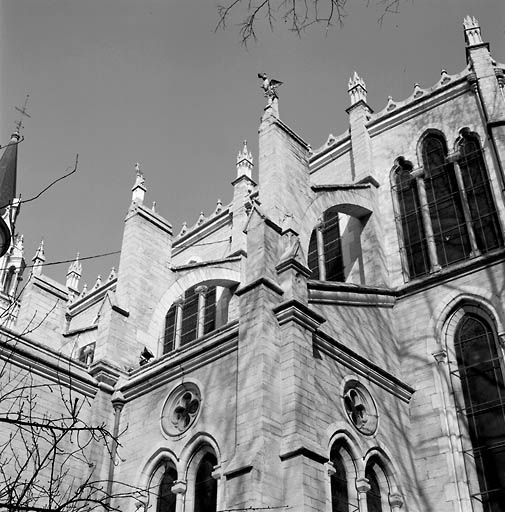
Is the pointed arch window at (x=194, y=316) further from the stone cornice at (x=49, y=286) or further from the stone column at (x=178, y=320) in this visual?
the stone cornice at (x=49, y=286)

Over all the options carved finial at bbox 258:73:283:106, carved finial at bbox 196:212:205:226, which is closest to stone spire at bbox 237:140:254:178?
carved finial at bbox 196:212:205:226

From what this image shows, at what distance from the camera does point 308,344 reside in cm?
1164

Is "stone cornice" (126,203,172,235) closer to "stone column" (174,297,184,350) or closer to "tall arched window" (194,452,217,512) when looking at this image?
"stone column" (174,297,184,350)

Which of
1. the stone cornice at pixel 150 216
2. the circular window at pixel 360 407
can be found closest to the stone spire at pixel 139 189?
the stone cornice at pixel 150 216

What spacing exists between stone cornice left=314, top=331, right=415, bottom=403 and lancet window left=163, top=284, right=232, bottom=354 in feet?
22.6

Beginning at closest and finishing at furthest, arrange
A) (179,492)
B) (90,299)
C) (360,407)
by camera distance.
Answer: (179,492), (360,407), (90,299)

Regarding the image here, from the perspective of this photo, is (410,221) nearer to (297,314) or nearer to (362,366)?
(362,366)

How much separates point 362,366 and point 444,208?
216 inches

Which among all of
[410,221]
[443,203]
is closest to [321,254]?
[410,221]

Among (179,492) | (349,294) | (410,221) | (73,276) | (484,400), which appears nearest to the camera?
(179,492)

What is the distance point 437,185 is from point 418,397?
5.74 m

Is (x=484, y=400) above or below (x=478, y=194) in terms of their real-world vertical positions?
below

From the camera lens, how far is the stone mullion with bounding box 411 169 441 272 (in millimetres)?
15719

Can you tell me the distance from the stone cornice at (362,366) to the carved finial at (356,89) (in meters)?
9.70
